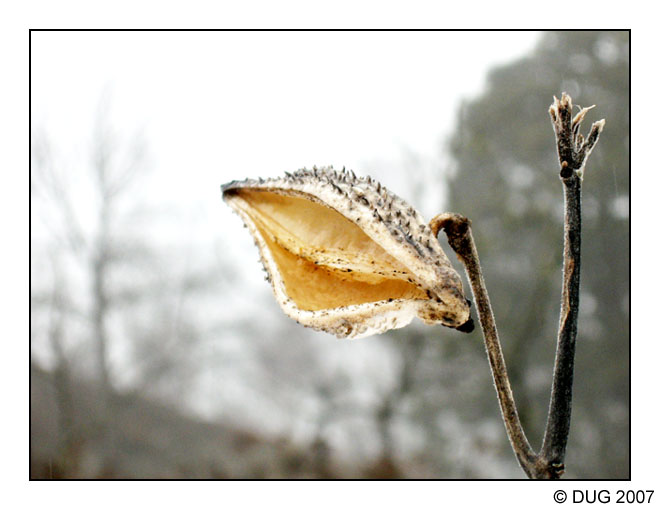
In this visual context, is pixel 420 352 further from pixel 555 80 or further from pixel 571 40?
pixel 571 40

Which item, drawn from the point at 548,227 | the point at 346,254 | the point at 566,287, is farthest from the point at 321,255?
the point at 548,227

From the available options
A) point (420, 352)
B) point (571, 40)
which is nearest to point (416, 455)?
point (420, 352)

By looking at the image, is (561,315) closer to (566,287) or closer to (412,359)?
(566,287)

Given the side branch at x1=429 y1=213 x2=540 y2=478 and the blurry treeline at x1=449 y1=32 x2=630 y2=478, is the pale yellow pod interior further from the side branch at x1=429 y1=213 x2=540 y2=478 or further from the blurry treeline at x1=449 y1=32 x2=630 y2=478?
the blurry treeline at x1=449 y1=32 x2=630 y2=478

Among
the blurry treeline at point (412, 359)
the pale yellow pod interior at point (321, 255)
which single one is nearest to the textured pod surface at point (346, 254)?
the pale yellow pod interior at point (321, 255)

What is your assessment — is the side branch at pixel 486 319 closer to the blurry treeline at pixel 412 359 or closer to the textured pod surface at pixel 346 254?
the textured pod surface at pixel 346 254

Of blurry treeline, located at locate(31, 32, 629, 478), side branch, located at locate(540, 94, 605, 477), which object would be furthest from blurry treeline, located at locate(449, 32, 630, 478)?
side branch, located at locate(540, 94, 605, 477)
